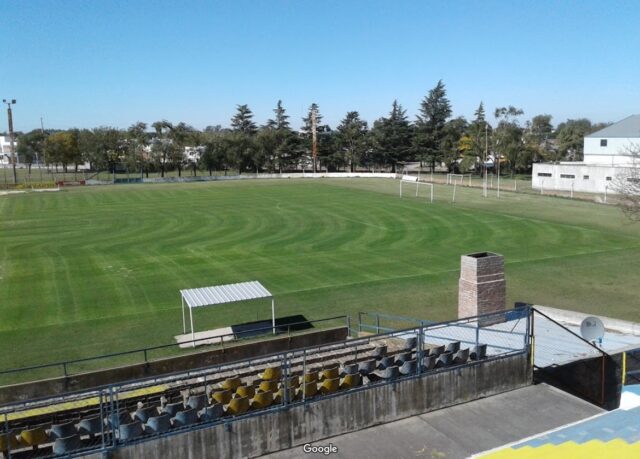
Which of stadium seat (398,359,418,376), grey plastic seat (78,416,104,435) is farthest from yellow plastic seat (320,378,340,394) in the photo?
grey plastic seat (78,416,104,435)

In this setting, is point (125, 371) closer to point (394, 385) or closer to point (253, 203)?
point (394, 385)

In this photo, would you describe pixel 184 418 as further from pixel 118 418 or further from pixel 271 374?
pixel 271 374

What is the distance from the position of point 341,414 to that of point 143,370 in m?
6.62

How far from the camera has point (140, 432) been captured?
349 inches

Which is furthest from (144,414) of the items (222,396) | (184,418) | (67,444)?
(222,396)

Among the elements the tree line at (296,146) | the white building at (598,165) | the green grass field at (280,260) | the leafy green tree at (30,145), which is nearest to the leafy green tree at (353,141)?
the tree line at (296,146)

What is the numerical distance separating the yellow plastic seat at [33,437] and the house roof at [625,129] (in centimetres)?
7869

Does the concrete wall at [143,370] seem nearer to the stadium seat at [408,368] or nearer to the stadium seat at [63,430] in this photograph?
the stadium seat at [63,430]

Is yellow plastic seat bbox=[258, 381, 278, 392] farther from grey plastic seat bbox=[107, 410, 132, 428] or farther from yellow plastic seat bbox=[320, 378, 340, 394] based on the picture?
grey plastic seat bbox=[107, 410, 132, 428]

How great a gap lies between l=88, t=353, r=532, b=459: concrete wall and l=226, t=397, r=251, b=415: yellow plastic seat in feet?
1.67

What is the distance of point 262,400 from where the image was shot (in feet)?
32.8

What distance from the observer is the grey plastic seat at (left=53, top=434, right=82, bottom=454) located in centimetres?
845

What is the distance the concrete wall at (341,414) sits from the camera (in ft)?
29.2

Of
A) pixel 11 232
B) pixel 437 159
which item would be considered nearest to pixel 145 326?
pixel 11 232
